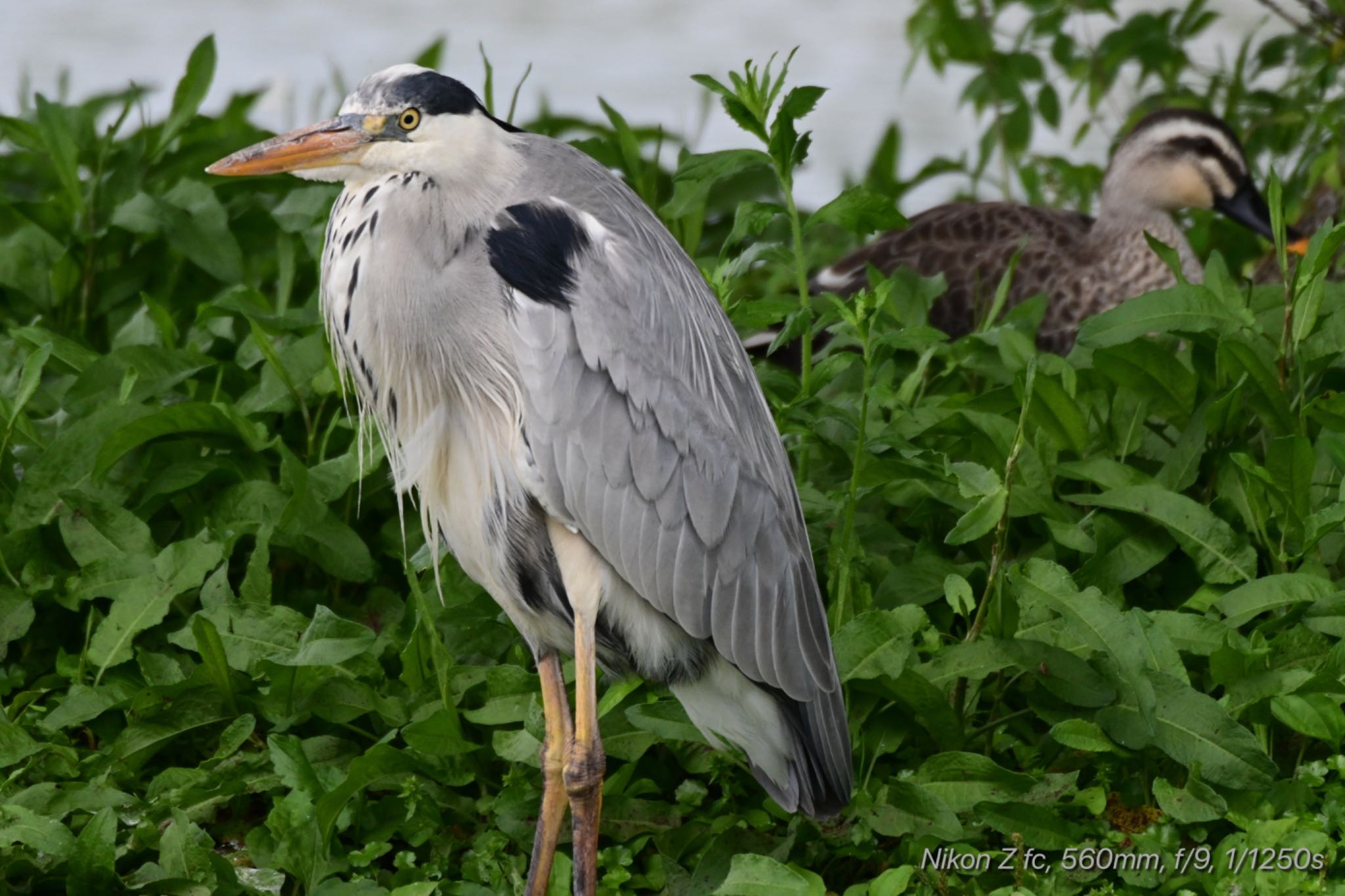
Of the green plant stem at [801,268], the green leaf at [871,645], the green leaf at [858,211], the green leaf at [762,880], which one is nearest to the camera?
the green leaf at [762,880]

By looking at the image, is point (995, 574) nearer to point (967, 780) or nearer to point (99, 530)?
point (967, 780)

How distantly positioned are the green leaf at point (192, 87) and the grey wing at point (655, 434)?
229 cm

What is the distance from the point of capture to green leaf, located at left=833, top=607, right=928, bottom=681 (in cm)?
284

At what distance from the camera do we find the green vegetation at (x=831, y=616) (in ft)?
8.88

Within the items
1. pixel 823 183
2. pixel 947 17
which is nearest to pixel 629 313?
pixel 947 17

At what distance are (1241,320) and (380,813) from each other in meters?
1.94

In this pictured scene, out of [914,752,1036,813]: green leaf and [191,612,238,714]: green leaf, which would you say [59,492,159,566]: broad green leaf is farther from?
[914,752,1036,813]: green leaf

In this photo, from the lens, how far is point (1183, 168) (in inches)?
190

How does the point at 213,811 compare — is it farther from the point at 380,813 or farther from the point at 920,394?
the point at 920,394

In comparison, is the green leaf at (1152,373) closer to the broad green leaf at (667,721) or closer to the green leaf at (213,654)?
the broad green leaf at (667,721)

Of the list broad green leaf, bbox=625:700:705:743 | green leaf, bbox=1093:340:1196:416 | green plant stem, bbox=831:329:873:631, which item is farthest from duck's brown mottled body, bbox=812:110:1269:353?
broad green leaf, bbox=625:700:705:743

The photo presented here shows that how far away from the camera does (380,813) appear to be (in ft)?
9.42

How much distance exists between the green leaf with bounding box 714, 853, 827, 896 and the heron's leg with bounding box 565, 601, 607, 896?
24 cm

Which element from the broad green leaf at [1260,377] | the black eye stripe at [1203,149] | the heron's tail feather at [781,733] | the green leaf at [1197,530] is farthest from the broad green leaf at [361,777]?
the black eye stripe at [1203,149]
